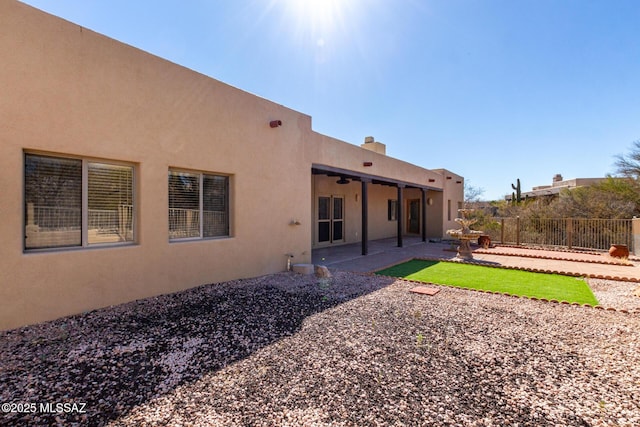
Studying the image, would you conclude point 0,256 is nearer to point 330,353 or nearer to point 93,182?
point 93,182

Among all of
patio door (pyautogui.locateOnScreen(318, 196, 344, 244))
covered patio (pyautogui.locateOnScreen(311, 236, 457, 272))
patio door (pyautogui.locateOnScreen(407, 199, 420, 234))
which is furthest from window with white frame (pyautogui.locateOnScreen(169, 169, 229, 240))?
patio door (pyautogui.locateOnScreen(407, 199, 420, 234))

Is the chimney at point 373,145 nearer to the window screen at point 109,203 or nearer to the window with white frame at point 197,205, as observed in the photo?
the window with white frame at point 197,205

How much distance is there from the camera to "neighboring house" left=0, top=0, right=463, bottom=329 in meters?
4.48

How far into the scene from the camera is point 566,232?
1512cm

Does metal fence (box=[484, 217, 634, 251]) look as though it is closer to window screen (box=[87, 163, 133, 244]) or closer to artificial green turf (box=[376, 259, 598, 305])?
artificial green turf (box=[376, 259, 598, 305])

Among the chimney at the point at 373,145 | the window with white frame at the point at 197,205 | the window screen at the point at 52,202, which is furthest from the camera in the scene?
the chimney at the point at 373,145

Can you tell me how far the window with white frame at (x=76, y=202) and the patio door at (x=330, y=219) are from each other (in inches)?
371

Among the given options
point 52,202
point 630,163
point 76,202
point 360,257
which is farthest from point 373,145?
point 630,163

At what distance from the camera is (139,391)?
118 inches

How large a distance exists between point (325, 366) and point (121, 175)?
517cm

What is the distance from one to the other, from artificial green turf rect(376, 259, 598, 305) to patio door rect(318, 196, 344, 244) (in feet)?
16.0

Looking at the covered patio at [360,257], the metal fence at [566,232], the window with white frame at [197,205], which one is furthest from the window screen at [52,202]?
the metal fence at [566,232]

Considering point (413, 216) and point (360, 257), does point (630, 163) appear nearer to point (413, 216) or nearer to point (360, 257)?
point (413, 216)

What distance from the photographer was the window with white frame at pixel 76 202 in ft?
15.5
